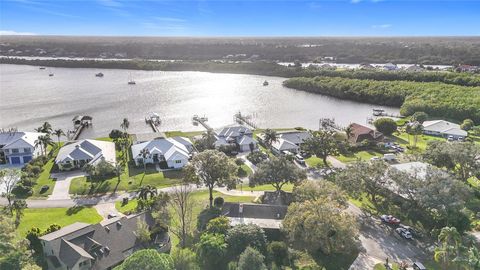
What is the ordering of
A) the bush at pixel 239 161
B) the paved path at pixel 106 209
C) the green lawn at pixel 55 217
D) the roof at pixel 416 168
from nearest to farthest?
the green lawn at pixel 55 217 → the paved path at pixel 106 209 → the roof at pixel 416 168 → the bush at pixel 239 161

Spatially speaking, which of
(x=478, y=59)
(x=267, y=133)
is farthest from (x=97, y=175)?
(x=478, y=59)

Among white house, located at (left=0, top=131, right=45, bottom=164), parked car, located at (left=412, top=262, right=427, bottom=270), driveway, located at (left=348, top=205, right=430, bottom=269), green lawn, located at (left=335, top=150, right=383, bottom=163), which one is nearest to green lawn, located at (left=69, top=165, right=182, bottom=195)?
white house, located at (left=0, top=131, right=45, bottom=164)

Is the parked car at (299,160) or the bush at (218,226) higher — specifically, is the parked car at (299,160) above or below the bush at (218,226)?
below

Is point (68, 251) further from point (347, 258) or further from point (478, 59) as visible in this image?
point (478, 59)

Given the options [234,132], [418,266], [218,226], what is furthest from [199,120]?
[418,266]

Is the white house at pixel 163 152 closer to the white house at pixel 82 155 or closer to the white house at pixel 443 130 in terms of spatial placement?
the white house at pixel 82 155

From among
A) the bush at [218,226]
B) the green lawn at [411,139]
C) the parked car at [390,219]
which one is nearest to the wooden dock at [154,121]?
the green lawn at [411,139]
